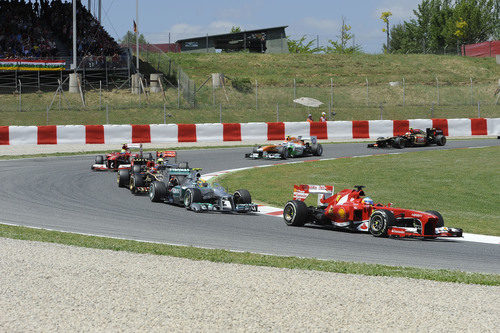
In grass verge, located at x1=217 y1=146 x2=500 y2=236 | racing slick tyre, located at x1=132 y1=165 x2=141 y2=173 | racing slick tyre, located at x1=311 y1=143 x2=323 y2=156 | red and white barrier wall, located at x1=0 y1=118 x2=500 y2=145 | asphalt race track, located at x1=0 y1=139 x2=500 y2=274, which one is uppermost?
red and white barrier wall, located at x1=0 y1=118 x2=500 y2=145

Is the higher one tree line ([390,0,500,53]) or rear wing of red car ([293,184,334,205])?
tree line ([390,0,500,53])

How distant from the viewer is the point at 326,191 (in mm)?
12633

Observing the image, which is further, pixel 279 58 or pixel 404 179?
pixel 279 58

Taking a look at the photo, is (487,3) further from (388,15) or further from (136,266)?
(136,266)

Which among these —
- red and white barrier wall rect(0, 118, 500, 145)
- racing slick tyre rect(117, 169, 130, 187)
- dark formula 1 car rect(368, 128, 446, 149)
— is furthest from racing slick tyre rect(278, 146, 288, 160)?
racing slick tyre rect(117, 169, 130, 187)

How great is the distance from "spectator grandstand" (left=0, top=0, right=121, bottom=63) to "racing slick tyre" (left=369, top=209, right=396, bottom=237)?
31.1 metres

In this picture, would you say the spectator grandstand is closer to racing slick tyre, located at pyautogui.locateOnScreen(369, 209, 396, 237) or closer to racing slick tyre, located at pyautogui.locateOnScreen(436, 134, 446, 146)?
racing slick tyre, located at pyautogui.locateOnScreen(436, 134, 446, 146)

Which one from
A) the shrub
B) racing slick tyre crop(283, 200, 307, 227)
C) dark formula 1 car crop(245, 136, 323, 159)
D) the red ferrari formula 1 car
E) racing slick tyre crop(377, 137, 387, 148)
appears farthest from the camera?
the shrub

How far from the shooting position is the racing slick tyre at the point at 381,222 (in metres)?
10.9

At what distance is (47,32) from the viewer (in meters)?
41.2

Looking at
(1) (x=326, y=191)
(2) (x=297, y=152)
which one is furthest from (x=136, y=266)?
(2) (x=297, y=152)

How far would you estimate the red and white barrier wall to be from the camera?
28270mm

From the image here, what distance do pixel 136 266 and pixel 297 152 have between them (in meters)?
16.9

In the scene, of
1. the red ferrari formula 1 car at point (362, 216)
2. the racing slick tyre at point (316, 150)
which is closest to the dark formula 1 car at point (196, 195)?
the red ferrari formula 1 car at point (362, 216)
